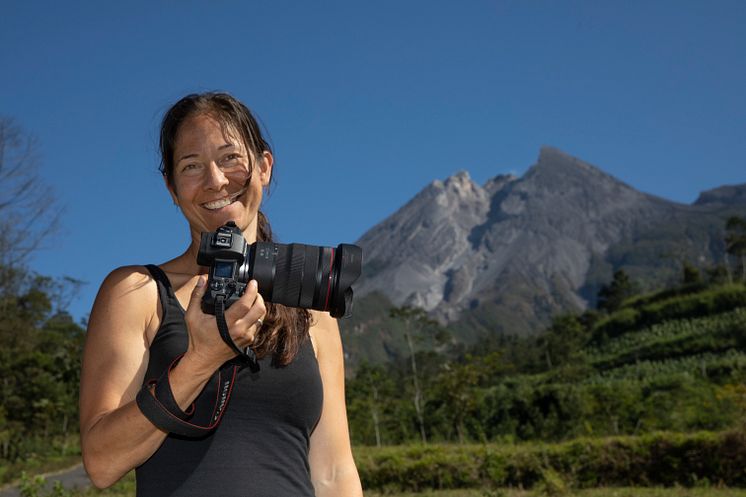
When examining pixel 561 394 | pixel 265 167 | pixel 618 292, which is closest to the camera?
pixel 265 167

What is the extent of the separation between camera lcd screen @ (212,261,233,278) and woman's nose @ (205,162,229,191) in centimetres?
38

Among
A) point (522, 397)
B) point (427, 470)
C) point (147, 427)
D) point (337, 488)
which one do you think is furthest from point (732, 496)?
point (522, 397)

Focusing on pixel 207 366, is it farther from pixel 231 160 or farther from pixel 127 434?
pixel 231 160

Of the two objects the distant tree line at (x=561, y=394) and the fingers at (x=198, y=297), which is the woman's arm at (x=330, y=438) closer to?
the fingers at (x=198, y=297)

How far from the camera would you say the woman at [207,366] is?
5.24 ft

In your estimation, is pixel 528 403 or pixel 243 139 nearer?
pixel 243 139

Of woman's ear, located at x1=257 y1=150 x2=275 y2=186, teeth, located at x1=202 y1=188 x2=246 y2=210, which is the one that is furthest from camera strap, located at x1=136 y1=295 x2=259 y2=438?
woman's ear, located at x1=257 y1=150 x2=275 y2=186

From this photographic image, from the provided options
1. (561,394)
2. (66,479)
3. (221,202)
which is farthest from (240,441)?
(561,394)

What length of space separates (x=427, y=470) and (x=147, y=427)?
12526 millimetres

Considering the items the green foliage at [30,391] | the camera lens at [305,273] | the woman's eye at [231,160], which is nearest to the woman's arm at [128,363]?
the camera lens at [305,273]

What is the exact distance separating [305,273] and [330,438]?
63cm

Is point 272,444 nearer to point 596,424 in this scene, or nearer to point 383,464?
point 383,464

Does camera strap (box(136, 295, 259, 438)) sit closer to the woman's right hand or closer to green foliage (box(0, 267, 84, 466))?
the woman's right hand

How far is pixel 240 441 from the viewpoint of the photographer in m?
1.82
